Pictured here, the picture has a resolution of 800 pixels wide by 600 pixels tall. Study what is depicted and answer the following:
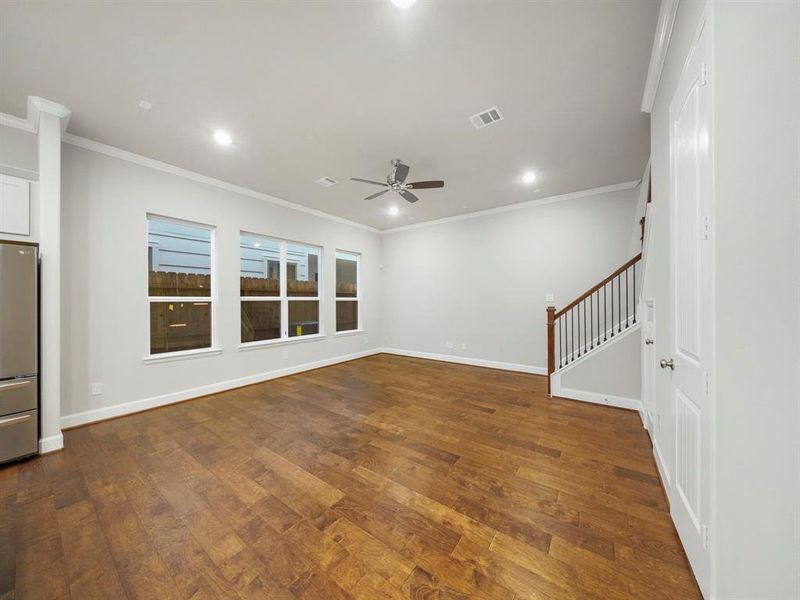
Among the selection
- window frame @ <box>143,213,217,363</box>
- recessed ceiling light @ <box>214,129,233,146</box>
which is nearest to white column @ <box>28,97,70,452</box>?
window frame @ <box>143,213,217,363</box>

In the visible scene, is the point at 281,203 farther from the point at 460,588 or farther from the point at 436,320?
the point at 460,588

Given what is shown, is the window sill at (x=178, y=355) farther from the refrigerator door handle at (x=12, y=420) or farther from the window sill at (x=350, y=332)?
the window sill at (x=350, y=332)

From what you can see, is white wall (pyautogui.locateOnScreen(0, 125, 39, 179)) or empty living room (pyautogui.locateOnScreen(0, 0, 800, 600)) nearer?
empty living room (pyautogui.locateOnScreen(0, 0, 800, 600))

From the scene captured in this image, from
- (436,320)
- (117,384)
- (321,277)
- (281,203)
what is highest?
(281,203)

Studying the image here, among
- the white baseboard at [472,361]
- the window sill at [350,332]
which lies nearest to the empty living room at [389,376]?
the white baseboard at [472,361]

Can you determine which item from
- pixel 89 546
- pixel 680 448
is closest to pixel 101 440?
pixel 89 546

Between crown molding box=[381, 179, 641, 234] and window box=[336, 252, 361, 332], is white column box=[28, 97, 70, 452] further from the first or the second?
crown molding box=[381, 179, 641, 234]

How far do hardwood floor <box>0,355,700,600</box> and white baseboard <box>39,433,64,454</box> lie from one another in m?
0.11

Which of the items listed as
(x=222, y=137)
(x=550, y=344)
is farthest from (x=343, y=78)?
(x=550, y=344)

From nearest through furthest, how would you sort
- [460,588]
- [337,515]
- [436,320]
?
[460,588] → [337,515] → [436,320]

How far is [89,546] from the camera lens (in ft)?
5.21

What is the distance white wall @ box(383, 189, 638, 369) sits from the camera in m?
4.71

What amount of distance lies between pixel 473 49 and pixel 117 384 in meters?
4.95

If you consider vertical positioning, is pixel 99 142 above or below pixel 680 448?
above
